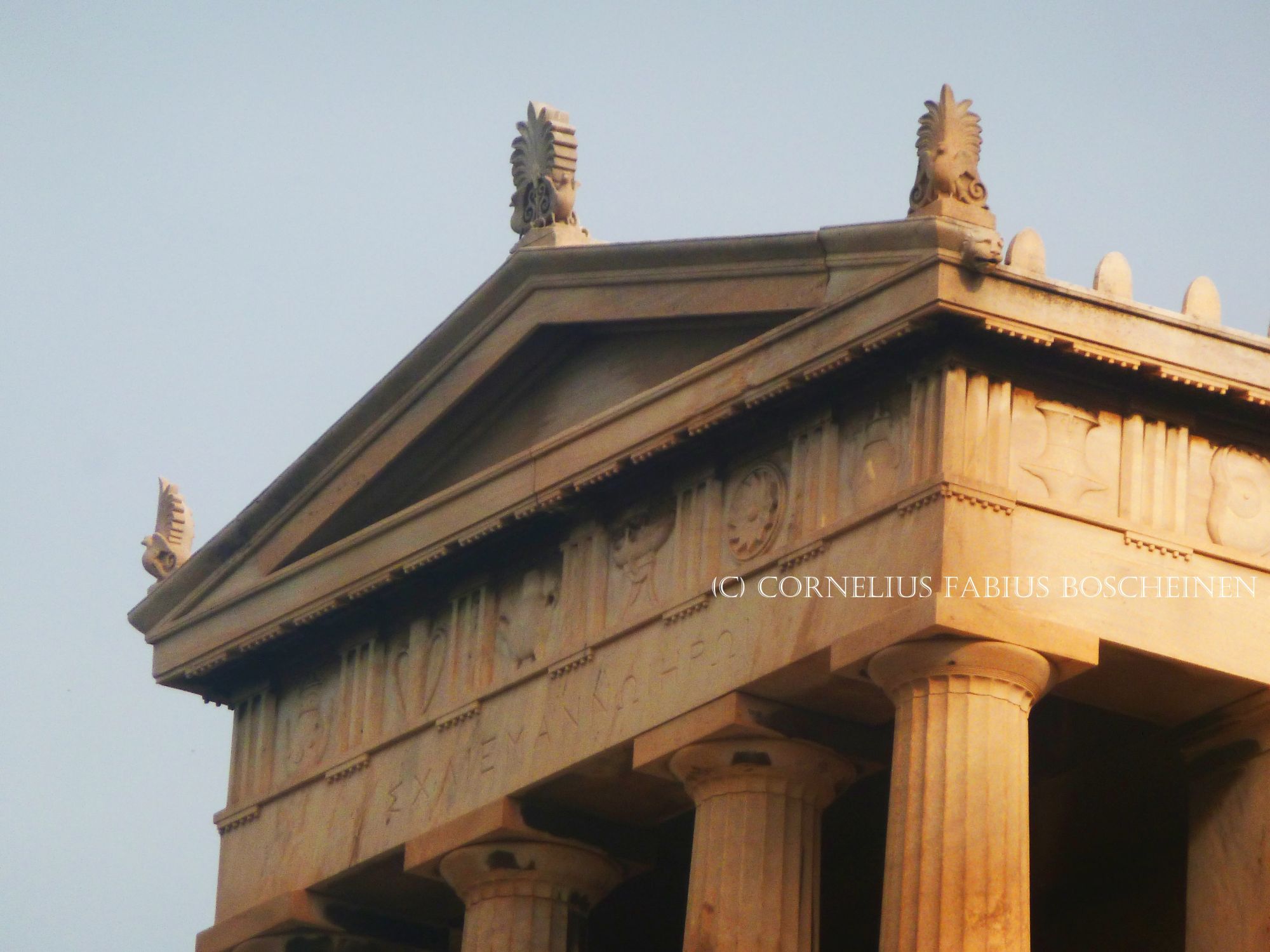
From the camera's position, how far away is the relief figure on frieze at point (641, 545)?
35.3 m

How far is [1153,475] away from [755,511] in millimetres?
3821

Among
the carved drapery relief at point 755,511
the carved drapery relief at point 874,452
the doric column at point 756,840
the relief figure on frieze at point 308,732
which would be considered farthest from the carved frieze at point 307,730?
the carved drapery relief at point 874,452

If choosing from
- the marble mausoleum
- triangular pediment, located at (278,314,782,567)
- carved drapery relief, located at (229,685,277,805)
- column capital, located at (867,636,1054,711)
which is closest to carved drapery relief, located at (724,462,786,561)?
the marble mausoleum

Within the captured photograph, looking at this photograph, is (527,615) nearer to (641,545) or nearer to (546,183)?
(641,545)

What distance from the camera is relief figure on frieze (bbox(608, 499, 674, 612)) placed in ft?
116

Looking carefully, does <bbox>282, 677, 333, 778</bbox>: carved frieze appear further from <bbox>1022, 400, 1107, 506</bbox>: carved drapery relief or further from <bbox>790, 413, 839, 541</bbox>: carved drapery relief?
<bbox>1022, 400, 1107, 506</bbox>: carved drapery relief

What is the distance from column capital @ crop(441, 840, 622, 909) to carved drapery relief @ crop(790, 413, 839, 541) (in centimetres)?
505

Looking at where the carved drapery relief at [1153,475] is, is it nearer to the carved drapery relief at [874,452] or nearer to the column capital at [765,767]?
the carved drapery relief at [874,452]

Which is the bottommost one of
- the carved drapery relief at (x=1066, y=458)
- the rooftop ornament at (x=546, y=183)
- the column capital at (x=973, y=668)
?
the column capital at (x=973, y=668)

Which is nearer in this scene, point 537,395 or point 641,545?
point 641,545

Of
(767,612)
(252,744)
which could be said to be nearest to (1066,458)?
(767,612)

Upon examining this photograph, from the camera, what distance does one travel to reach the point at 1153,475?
→ 108 feet

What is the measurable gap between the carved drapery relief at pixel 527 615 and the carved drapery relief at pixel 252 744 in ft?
13.6

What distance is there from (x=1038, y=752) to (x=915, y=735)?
4.76 m
